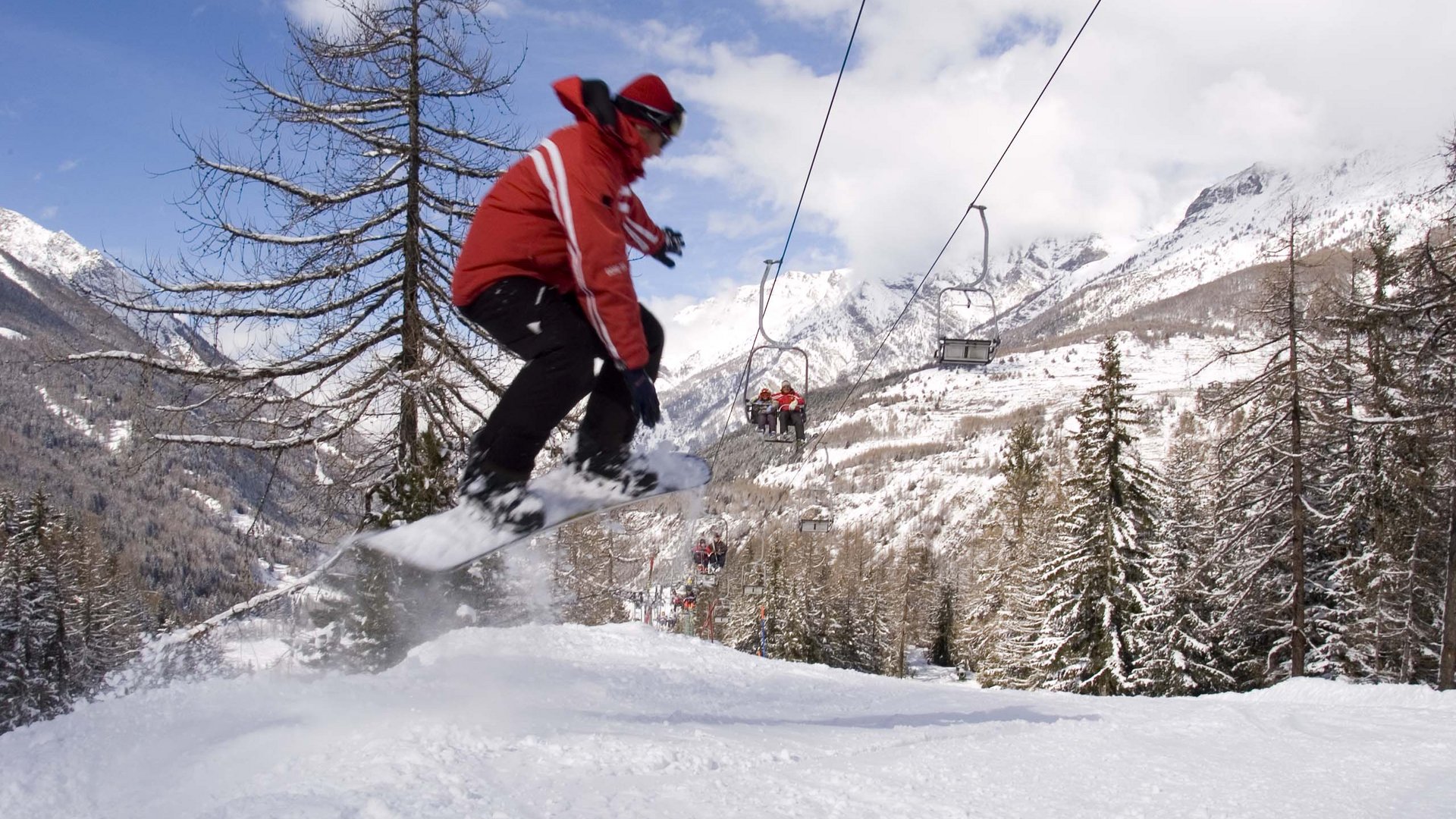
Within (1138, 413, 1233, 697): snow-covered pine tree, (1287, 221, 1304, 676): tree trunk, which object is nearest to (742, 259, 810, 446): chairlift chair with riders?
(1287, 221, 1304, 676): tree trunk

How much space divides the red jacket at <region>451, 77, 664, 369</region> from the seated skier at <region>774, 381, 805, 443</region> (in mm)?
13871

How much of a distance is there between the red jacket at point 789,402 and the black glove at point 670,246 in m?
13.4

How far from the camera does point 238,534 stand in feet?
37.2

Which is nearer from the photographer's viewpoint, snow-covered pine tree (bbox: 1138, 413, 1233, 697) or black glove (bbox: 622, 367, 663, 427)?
black glove (bbox: 622, 367, 663, 427)

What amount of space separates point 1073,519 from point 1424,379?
1051 centimetres

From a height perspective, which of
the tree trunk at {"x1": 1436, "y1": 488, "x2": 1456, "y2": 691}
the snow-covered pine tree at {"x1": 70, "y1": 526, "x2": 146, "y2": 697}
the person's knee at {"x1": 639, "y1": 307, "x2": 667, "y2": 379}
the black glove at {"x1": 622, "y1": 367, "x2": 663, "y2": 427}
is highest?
the person's knee at {"x1": 639, "y1": 307, "x2": 667, "y2": 379}

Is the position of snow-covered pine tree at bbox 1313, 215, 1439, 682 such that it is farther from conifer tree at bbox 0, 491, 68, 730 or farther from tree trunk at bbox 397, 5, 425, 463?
conifer tree at bbox 0, 491, 68, 730

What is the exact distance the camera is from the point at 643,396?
379cm

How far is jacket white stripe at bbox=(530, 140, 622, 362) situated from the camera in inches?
133

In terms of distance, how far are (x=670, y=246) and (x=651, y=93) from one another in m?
0.82

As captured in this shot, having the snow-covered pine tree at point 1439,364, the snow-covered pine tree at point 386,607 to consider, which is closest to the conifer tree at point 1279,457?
the snow-covered pine tree at point 1439,364

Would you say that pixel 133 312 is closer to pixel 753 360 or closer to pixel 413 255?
pixel 413 255

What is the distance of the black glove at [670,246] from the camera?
4.16 meters

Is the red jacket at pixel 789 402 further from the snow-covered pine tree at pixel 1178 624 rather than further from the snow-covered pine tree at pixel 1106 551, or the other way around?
the snow-covered pine tree at pixel 1178 624
